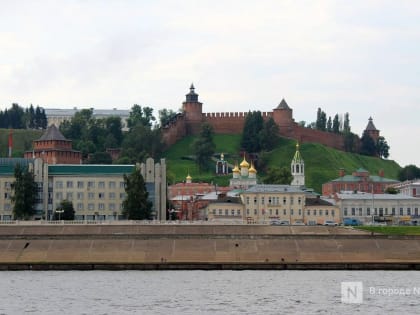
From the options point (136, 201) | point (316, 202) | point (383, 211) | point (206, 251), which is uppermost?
point (316, 202)

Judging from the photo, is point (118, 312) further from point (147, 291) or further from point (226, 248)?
point (226, 248)

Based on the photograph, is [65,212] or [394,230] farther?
[65,212]

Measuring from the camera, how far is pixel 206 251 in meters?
124

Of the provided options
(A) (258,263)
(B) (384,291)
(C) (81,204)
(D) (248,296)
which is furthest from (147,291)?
(C) (81,204)

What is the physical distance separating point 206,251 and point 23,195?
45342mm

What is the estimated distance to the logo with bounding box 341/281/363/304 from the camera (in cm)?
8456

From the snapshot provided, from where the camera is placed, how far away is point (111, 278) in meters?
104

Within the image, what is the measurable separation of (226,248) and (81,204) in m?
50.2

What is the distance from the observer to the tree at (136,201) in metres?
159

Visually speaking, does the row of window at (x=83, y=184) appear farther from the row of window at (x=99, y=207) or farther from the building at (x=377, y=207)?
the building at (x=377, y=207)

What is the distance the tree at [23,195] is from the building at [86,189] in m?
3.83

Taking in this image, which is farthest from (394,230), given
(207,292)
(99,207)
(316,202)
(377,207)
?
(207,292)

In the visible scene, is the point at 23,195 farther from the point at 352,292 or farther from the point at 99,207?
the point at 352,292

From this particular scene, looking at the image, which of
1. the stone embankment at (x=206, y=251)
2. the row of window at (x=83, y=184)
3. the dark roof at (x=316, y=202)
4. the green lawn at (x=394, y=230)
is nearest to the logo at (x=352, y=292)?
the stone embankment at (x=206, y=251)
